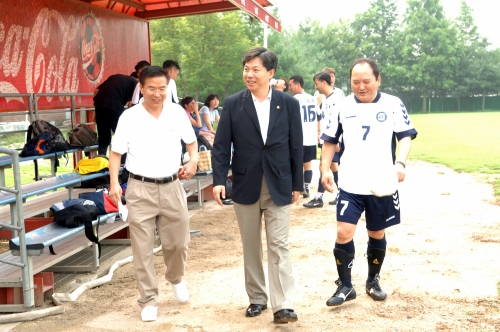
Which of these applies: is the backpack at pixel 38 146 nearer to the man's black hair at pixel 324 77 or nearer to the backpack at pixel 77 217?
the backpack at pixel 77 217

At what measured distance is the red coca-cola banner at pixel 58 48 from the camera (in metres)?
9.46

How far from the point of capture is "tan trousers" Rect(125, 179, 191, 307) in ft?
16.3

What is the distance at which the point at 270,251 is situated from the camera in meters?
4.64

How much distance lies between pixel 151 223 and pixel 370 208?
5.57 feet

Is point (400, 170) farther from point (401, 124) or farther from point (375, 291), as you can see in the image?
point (375, 291)

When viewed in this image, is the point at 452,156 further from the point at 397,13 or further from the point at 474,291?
the point at 397,13

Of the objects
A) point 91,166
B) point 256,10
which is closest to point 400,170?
point 91,166

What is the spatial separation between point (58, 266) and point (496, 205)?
641cm

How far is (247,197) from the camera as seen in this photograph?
4691 millimetres

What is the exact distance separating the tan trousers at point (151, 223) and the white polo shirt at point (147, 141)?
125 millimetres

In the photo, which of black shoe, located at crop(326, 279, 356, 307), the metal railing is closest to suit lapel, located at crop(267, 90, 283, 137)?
black shoe, located at crop(326, 279, 356, 307)

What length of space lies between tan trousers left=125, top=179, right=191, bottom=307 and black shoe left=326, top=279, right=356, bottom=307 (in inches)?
48.9

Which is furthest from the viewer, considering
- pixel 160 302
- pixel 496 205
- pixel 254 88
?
pixel 496 205

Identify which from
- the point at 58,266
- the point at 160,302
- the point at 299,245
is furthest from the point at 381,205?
the point at 58,266
